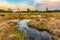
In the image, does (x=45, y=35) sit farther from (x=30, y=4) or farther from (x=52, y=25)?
(x=30, y=4)

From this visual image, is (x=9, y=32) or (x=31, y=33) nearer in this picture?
(x=9, y=32)

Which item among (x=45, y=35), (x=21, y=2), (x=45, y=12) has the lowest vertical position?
(x=45, y=35)

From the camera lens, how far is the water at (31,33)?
3.41 meters

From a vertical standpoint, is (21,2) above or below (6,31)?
above

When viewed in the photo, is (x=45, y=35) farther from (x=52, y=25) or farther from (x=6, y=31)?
(x=6, y=31)

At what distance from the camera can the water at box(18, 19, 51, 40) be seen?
11.2ft

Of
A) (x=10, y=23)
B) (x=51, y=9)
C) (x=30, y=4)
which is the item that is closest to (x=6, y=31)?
(x=10, y=23)

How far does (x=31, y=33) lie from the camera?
3467 millimetres

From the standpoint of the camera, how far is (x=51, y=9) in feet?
11.8

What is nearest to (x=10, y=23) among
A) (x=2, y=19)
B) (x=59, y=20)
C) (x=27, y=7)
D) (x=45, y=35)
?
(x=2, y=19)

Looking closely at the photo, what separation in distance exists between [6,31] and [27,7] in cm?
77

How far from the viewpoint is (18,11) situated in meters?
3.59

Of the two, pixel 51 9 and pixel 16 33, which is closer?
pixel 16 33

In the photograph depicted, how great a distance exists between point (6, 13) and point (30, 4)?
609 mm
